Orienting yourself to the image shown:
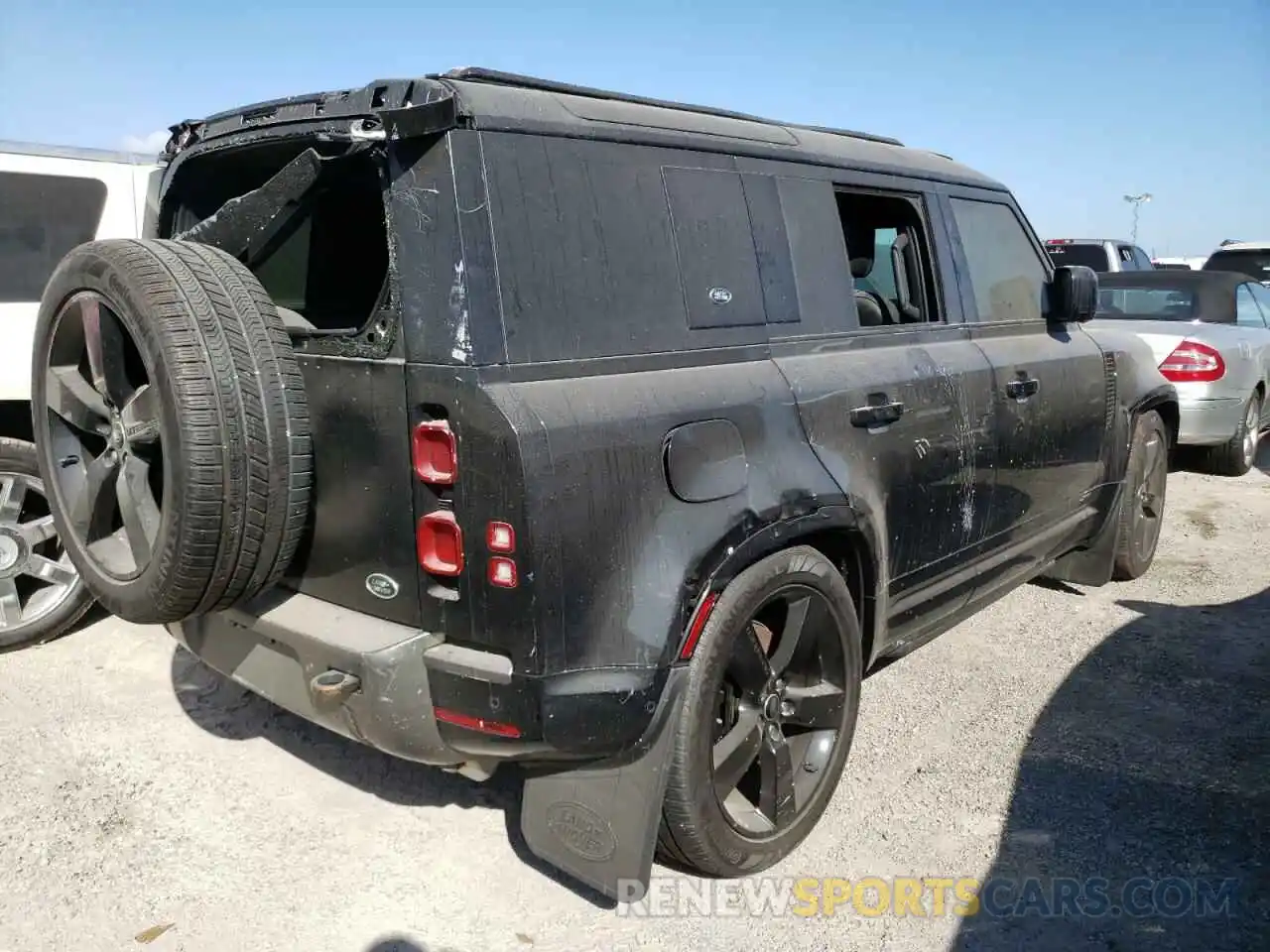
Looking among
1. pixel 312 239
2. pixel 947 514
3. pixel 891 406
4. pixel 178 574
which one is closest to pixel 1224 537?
pixel 947 514

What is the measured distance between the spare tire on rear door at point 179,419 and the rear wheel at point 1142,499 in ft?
13.5

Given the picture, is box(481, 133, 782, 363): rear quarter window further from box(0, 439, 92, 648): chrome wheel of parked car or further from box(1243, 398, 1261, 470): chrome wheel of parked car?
box(1243, 398, 1261, 470): chrome wheel of parked car

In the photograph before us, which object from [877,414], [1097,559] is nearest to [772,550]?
[877,414]

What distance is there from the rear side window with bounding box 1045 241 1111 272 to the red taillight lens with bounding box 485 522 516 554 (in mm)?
12424

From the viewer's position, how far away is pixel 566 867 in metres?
2.57

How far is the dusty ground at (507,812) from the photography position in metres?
2.62

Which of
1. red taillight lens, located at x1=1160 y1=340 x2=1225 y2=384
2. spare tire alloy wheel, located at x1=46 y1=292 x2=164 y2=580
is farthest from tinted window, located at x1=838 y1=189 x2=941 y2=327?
red taillight lens, located at x1=1160 y1=340 x2=1225 y2=384

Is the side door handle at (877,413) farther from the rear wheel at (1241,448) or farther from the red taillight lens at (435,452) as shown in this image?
the rear wheel at (1241,448)

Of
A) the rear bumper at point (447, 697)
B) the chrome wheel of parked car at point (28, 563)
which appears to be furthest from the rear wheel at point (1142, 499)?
the chrome wheel of parked car at point (28, 563)

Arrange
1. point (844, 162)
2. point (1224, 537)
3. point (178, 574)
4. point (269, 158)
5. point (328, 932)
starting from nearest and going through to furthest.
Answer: point (178, 574)
point (328, 932)
point (269, 158)
point (844, 162)
point (1224, 537)

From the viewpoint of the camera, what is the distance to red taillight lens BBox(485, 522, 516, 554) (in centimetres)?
218

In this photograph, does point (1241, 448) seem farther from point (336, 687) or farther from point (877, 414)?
point (336, 687)

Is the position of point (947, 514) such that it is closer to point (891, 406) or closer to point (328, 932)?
point (891, 406)

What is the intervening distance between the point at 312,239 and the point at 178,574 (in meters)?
1.24
